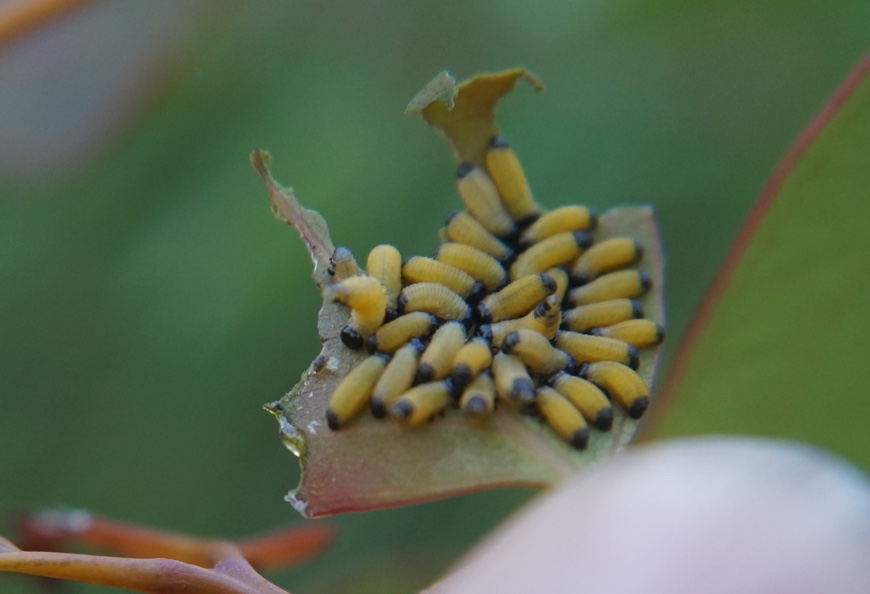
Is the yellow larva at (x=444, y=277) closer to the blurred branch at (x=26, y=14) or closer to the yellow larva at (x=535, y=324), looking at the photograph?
the yellow larva at (x=535, y=324)

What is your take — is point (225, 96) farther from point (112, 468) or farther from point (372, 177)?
point (112, 468)

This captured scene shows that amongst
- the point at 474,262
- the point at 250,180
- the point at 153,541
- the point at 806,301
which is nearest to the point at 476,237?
the point at 474,262

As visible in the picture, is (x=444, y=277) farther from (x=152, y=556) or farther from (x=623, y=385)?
(x=152, y=556)

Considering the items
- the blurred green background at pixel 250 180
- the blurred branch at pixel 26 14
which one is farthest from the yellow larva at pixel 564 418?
the blurred green background at pixel 250 180

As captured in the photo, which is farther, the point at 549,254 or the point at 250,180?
the point at 250,180

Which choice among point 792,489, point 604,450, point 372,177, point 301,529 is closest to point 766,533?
point 792,489

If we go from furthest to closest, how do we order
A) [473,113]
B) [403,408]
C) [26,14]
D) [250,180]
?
[250,180], [26,14], [473,113], [403,408]

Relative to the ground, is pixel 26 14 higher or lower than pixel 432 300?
higher
